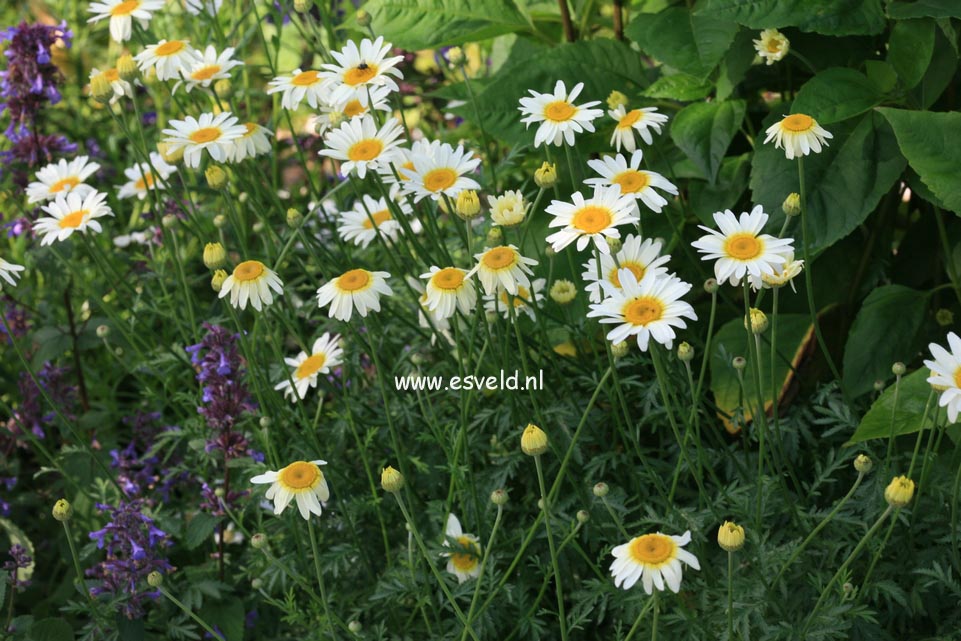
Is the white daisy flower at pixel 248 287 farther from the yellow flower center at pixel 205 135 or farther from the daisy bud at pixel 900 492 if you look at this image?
the daisy bud at pixel 900 492

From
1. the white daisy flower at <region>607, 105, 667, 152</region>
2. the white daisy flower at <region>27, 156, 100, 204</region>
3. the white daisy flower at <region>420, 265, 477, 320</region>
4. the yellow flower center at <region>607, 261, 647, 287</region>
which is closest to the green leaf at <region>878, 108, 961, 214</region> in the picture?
the white daisy flower at <region>607, 105, 667, 152</region>

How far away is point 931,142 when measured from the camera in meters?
1.53

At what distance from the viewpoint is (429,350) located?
73.7 inches

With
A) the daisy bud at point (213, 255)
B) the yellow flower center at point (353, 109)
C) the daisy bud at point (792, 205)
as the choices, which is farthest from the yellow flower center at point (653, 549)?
the yellow flower center at point (353, 109)

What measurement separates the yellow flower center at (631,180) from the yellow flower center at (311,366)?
1.70ft

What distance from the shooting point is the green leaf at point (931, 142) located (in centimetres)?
149

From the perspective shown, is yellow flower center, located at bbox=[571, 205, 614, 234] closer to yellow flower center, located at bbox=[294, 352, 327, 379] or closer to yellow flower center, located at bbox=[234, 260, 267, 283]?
yellow flower center, located at bbox=[234, 260, 267, 283]

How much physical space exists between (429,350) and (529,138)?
393 millimetres

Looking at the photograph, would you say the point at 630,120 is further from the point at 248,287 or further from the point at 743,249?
the point at 248,287

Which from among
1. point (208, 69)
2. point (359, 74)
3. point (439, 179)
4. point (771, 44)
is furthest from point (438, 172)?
point (771, 44)

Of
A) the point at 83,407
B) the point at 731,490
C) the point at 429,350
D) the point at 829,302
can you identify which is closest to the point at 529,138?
the point at 429,350

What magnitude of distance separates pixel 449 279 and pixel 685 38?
0.69 meters

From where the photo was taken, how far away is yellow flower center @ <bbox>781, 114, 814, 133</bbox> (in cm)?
130

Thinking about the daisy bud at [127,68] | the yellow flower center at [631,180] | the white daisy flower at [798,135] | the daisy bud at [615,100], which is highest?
the daisy bud at [615,100]
